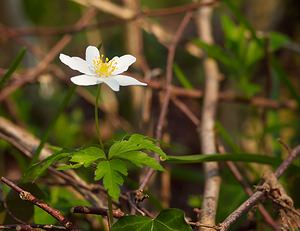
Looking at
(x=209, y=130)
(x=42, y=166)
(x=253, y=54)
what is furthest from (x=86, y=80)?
(x=253, y=54)

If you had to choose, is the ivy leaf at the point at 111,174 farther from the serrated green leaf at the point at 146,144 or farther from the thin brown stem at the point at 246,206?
the thin brown stem at the point at 246,206

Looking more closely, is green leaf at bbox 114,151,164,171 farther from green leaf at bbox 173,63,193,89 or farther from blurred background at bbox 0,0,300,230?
green leaf at bbox 173,63,193,89

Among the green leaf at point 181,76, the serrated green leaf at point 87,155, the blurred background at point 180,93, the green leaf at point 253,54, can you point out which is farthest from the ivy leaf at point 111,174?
the green leaf at point 253,54

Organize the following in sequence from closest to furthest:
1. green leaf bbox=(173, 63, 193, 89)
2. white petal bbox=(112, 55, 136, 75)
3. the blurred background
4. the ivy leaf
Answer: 1. the ivy leaf
2. white petal bbox=(112, 55, 136, 75)
3. the blurred background
4. green leaf bbox=(173, 63, 193, 89)

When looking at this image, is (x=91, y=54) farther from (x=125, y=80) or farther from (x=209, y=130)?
(x=209, y=130)

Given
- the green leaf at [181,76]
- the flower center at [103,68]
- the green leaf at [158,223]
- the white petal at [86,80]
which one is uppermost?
the green leaf at [181,76]

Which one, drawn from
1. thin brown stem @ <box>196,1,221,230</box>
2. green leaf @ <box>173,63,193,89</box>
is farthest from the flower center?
green leaf @ <box>173,63,193,89</box>
